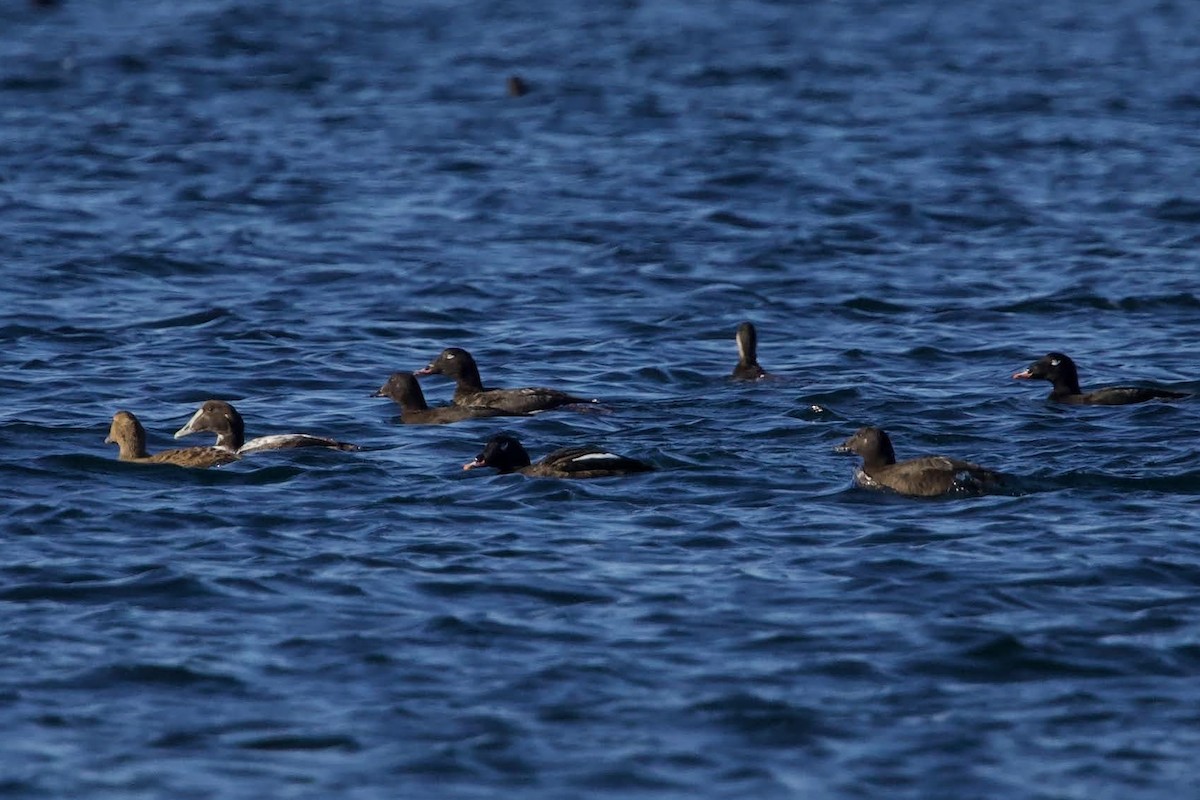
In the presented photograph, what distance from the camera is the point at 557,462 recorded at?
15.0 meters

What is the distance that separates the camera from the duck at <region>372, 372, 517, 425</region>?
17.5 metres

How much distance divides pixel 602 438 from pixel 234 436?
2.82 meters

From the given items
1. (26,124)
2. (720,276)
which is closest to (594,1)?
(26,124)

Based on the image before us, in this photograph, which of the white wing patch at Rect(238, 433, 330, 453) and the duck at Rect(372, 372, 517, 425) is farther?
the duck at Rect(372, 372, 517, 425)

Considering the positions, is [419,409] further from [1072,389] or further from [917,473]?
[1072,389]

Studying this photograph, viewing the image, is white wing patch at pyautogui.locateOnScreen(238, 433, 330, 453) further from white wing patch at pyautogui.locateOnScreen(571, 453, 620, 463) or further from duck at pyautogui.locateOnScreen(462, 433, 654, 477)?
white wing patch at pyautogui.locateOnScreen(571, 453, 620, 463)

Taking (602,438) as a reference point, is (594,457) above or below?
above

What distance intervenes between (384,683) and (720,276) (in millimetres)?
14118

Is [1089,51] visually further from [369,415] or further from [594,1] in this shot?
[369,415]

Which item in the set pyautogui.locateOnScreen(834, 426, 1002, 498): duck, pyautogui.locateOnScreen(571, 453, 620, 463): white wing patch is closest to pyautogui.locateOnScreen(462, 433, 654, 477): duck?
pyautogui.locateOnScreen(571, 453, 620, 463): white wing patch

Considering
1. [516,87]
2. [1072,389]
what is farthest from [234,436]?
[516,87]

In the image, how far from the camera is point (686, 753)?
10078 mm

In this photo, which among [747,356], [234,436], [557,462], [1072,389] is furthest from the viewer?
[747,356]

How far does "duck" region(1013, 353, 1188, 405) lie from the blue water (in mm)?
191
